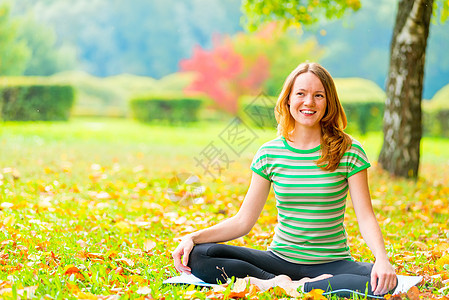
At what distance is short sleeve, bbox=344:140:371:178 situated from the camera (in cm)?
226

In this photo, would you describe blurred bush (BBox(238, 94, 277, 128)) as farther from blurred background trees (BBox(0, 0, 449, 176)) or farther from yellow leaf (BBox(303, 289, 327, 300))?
yellow leaf (BBox(303, 289, 327, 300))

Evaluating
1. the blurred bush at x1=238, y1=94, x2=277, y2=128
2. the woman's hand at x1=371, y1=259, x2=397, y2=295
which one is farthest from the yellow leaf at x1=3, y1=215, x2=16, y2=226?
the blurred bush at x1=238, y1=94, x2=277, y2=128

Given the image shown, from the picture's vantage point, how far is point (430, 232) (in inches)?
141

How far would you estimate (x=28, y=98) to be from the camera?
1394cm

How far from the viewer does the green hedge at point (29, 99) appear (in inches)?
542

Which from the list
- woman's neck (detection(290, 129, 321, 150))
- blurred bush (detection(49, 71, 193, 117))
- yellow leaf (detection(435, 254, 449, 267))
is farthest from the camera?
blurred bush (detection(49, 71, 193, 117))

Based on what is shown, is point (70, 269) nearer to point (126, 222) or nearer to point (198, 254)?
point (198, 254)

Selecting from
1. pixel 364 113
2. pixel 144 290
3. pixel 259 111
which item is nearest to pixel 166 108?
pixel 259 111

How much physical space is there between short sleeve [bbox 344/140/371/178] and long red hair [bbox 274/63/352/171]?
1.3 inches

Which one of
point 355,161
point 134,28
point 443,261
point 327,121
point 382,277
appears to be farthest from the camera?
point 134,28

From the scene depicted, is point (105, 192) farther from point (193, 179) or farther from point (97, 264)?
point (97, 264)

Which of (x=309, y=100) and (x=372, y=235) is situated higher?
(x=309, y=100)

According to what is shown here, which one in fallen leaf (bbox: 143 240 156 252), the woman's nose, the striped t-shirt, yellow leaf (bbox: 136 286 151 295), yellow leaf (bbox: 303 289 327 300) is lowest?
yellow leaf (bbox: 136 286 151 295)

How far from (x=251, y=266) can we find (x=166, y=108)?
1593 centimetres
